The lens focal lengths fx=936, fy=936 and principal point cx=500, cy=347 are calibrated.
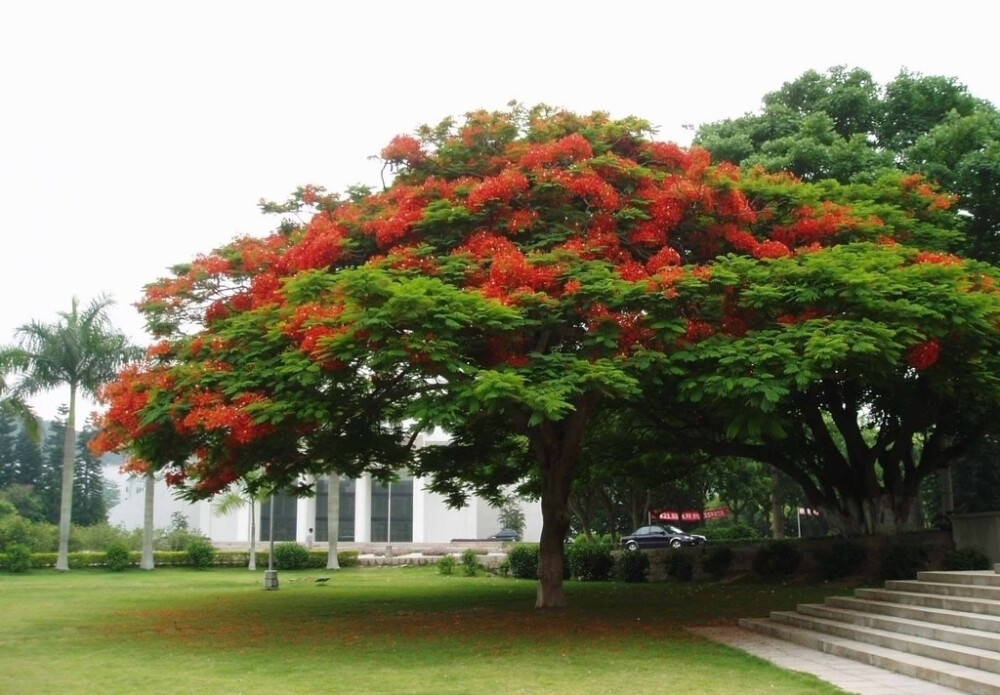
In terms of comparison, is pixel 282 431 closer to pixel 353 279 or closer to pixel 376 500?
pixel 353 279

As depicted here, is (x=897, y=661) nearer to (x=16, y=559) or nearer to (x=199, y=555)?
(x=16, y=559)

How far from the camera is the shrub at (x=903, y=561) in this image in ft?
64.6

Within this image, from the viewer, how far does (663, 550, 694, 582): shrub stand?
25859mm

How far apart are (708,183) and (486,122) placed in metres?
4.08

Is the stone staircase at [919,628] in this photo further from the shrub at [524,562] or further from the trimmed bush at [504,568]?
the trimmed bush at [504,568]

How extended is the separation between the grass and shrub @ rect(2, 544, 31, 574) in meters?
11.8

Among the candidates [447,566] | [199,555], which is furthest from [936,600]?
[199,555]

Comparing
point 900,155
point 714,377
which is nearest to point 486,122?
point 714,377

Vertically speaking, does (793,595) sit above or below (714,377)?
below

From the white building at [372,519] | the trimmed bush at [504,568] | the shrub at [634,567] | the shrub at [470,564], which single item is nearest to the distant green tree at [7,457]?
the white building at [372,519]

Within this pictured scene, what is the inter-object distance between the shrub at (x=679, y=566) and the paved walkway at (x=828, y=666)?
39.4ft

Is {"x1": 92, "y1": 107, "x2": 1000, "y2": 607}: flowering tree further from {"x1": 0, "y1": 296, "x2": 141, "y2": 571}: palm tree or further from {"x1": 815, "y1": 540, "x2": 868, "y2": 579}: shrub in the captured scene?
{"x1": 0, "y1": 296, "x2": 141, "y2": 571}: palm tree

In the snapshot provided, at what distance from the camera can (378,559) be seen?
43.1 meters

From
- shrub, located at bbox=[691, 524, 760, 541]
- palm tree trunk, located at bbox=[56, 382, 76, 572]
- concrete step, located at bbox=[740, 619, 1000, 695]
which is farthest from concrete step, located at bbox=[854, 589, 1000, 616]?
palm tree trunk, located at bbox=[56, 382, 76, 572]
